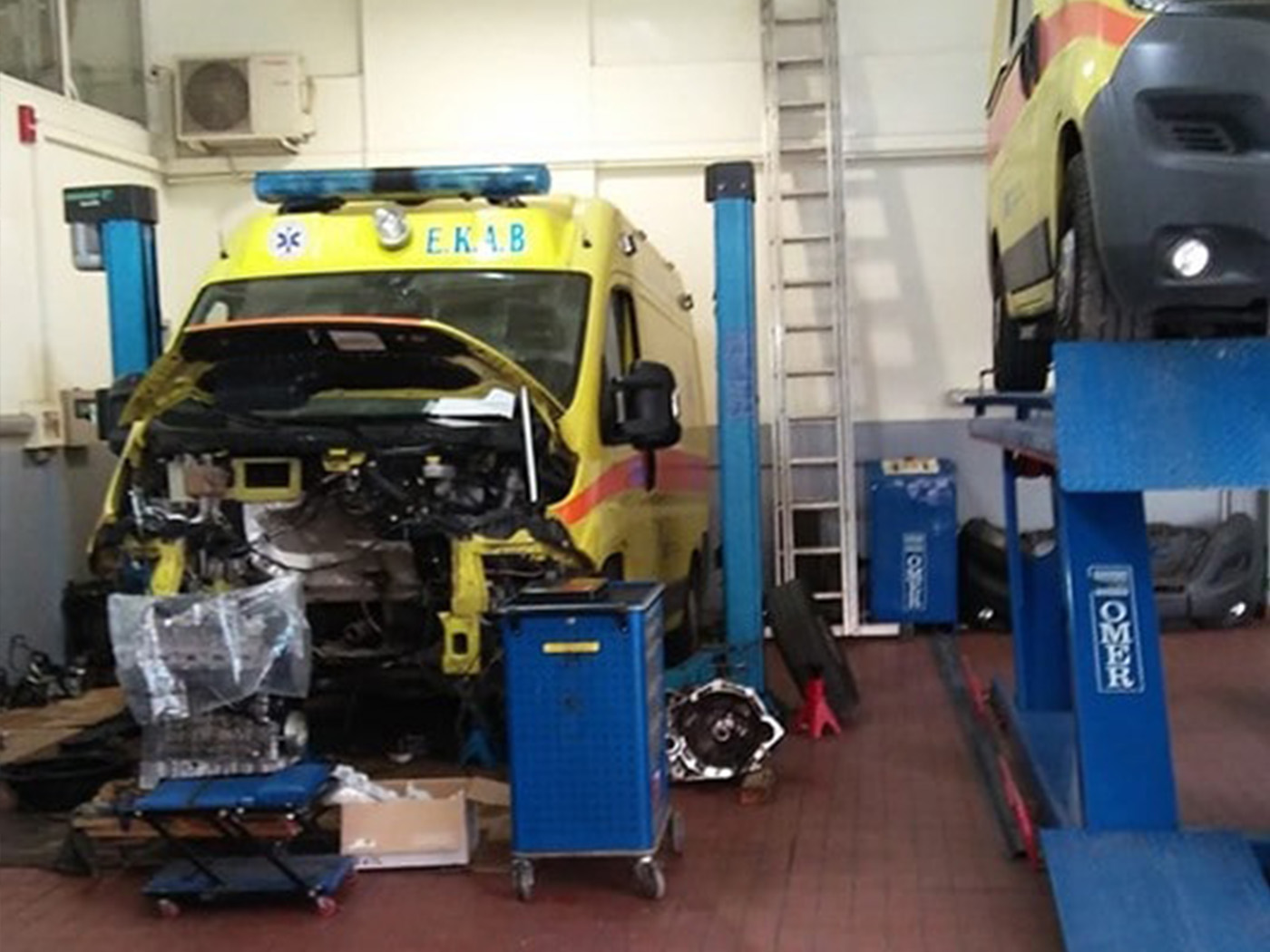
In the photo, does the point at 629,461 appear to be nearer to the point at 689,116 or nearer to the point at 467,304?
the point at 467,304

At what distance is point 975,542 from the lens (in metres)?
9.52

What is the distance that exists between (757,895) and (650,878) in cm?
34

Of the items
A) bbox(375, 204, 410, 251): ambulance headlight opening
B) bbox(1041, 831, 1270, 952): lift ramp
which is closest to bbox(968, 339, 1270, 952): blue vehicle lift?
bbox(1041, 831, 1270, 952): lift ramp

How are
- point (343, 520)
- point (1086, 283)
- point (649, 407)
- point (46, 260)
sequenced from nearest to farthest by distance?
1. point (1086, 283)
2. point (649, 407)
3. point (343, 520)
4. point (46, 260)

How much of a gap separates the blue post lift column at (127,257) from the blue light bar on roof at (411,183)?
3.01 feet

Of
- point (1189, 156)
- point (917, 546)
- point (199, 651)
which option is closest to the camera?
point (1189, 156)

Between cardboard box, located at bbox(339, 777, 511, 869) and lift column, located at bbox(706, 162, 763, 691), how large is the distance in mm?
2064

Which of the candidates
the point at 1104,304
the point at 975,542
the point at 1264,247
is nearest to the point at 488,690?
the point at 1104,304

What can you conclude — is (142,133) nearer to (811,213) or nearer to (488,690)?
(811,213)

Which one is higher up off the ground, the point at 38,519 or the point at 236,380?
the point at 236,380

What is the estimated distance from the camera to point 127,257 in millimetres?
6910

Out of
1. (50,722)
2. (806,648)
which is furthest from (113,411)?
(806,648)

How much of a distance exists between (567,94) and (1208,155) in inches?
276

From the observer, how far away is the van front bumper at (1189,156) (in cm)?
349
